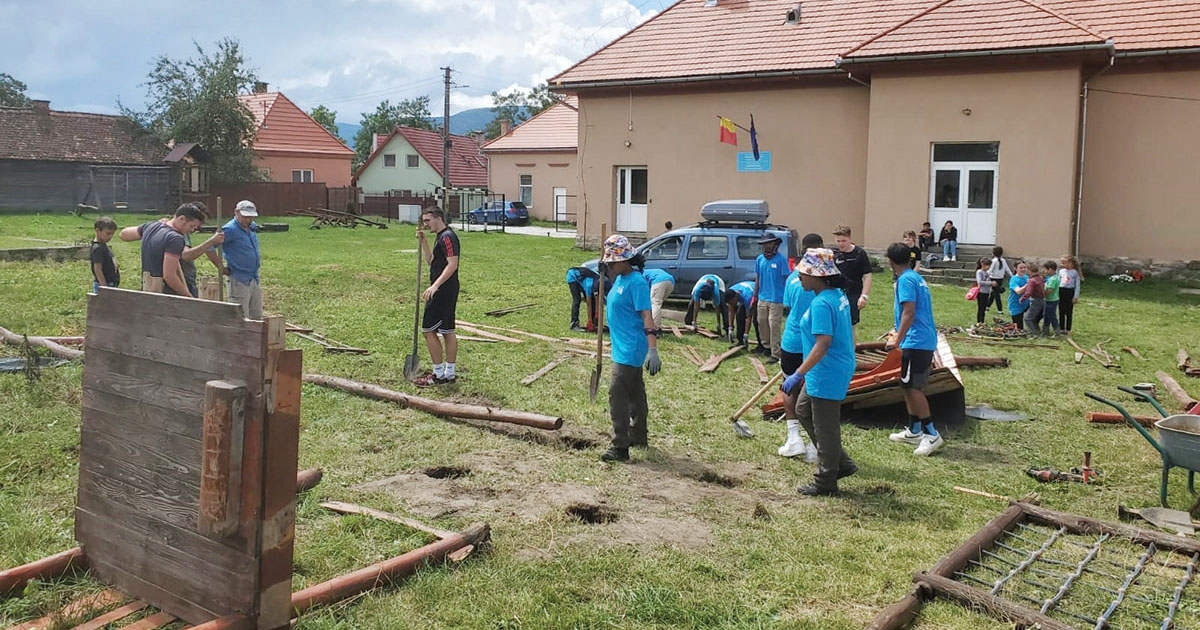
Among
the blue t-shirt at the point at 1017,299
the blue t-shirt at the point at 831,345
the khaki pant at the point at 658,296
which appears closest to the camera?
the blue t-shirt at the point at 831,345

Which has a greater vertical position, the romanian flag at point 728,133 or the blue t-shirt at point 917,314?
the romanian flag at point 728,133

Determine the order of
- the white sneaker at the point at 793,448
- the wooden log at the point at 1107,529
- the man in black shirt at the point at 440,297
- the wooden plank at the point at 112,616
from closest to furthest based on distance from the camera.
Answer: the wooden plank at the point at 112,616 < the wooden log at the point at 1107,529 < the white sneaker at the point at 793,448 < the man in black shirt at the point at 440,297

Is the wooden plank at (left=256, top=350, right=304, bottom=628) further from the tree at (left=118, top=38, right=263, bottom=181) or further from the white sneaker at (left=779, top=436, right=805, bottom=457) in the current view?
the tree at (left=118, top=38, right=263, bottom=181)

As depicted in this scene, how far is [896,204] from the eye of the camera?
A: 878 inches

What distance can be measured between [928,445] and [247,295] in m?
6.90

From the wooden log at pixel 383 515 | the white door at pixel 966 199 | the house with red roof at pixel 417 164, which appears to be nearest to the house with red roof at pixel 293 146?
the house with red roof at pixel 417 164

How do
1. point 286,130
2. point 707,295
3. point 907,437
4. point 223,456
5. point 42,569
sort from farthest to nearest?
point 286,130 → point 707,295 → point 907,437 → point 42,569 → point 223,456

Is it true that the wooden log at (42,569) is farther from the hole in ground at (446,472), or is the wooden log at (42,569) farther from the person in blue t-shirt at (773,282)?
the person in blue t-shirt at (773,282)

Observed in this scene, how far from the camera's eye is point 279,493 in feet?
12.8

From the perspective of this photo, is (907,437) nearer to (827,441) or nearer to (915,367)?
(915,367)

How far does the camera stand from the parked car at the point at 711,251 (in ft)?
49.1

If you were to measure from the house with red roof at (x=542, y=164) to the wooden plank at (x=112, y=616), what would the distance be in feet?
127

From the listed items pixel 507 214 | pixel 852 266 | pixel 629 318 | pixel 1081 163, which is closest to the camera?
pixel 629 318

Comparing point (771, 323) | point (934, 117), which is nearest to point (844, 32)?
point (934, 117)
